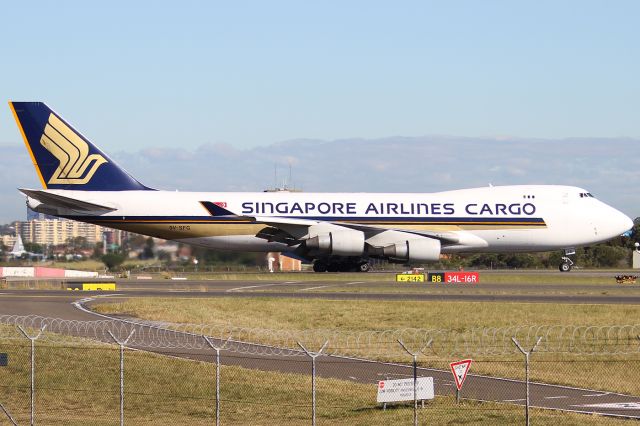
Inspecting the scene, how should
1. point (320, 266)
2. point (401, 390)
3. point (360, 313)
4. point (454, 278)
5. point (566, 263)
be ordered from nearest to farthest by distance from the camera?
point (401, 390), point (360, 313), point (454, 278), point (320, 266), point (566, 263)

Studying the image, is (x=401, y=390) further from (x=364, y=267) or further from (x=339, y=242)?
(x=364, y=267)

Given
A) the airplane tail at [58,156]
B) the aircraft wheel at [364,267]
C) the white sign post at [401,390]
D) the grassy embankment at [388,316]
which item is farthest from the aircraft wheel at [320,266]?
the white sign post at [401,390]

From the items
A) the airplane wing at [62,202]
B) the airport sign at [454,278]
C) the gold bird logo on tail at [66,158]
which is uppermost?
the gold bird logo on tail at [66,158]

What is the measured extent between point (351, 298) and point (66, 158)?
76.5 feet

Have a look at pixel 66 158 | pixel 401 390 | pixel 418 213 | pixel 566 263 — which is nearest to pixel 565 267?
pixel 566 263

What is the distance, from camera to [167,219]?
189 feet

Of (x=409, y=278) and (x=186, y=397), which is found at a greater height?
(x=409, y=278)

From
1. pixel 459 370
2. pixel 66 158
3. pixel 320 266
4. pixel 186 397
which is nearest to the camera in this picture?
pixel 459 370

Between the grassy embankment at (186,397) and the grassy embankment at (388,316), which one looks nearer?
the grassy embankment at (186,397)

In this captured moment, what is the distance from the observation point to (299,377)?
24375mm

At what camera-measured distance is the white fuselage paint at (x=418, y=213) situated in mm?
57438

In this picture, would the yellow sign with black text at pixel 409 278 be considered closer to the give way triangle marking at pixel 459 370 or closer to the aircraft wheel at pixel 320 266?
the aircraft wheel at pixel 320 266

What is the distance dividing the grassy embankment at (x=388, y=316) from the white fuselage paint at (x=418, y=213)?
54.0 ft

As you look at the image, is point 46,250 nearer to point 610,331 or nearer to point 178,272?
point 178,272
